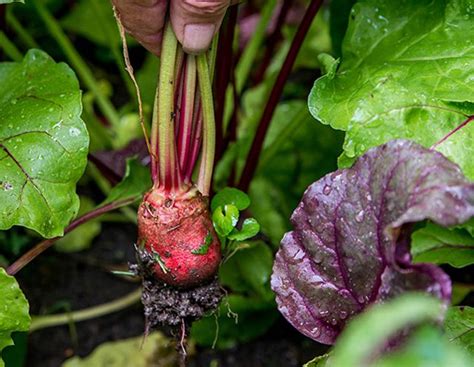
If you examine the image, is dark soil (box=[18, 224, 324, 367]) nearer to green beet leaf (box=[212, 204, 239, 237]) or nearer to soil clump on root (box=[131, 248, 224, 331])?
soil clump on root (box=[131, 248, 224, 331])

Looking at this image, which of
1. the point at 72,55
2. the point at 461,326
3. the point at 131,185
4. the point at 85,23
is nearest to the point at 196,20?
the point at 131,185

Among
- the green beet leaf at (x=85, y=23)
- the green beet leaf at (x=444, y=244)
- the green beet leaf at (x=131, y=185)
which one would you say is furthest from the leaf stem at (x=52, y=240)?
the green beet leaf at (x=85, y=23)

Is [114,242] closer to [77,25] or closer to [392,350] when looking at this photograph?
[77,25]

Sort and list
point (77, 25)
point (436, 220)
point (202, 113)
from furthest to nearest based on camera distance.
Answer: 1. point (77, 25)
2. point (202, 113)
3. point (436, 220)

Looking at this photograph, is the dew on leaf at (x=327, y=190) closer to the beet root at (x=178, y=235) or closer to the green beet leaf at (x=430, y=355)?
the beet root at (x=178, y=235)

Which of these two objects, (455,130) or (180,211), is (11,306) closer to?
(180,211)

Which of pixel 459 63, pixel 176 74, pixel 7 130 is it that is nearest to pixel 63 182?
pixel 7 130
